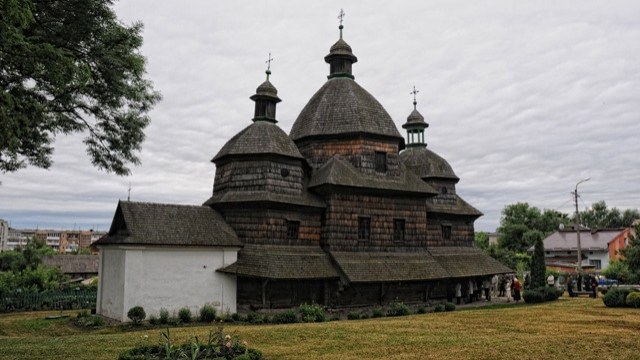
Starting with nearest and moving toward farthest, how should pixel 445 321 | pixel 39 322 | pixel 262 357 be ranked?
1. pixel 262 357
2. pixel 445 321
3. pixel 39 322

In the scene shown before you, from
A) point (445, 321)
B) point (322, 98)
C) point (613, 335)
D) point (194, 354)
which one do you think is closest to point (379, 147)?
point (322, 98)

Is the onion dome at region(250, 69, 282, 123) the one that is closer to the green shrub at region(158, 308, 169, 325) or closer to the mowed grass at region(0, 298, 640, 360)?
the green shrub at region(158, 308, 169, 325)

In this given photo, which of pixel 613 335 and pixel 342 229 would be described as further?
pixel 342 229

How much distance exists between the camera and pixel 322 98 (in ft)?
94.2

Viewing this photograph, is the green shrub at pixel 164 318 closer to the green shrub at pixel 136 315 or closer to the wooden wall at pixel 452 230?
the green shrub at pixel 136 315

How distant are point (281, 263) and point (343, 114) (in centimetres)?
995

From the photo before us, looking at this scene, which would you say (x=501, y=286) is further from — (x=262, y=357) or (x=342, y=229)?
(x=262, y=357)

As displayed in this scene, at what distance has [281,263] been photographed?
70.9ft

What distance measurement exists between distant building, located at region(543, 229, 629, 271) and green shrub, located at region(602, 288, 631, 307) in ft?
106

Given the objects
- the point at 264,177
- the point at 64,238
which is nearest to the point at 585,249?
the point at 264,177

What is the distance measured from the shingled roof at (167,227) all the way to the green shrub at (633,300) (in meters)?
18.9

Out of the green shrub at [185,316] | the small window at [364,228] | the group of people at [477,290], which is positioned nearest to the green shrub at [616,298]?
the group of people at [477,290]

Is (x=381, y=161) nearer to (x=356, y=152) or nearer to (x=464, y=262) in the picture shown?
(x=356, y=152)

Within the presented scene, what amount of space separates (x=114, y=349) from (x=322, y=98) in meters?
19.7
